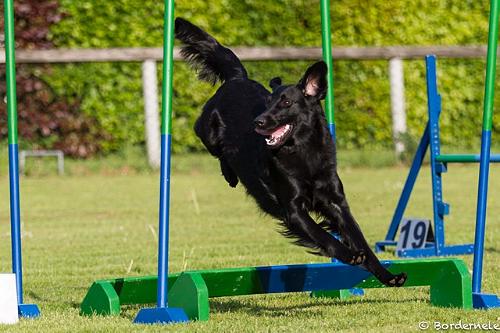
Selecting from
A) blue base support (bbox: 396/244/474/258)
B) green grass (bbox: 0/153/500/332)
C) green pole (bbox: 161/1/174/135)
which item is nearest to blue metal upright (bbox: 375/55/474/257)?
blue base support (bbox: 396/244/474/258)

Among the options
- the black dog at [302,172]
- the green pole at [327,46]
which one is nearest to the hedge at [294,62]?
the green pole at [327,46]

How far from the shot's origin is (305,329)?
13.9 feet

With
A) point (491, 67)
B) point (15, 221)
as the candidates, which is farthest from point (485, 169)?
point (15, 221)

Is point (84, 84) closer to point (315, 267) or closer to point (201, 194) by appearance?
point (201, 194)

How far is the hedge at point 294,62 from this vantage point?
1313 centimetres

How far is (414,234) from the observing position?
23.5 ft

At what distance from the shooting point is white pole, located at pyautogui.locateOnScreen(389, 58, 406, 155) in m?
13.1

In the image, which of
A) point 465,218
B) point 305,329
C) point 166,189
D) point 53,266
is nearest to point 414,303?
point 305,329

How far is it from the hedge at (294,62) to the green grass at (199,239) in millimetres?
552

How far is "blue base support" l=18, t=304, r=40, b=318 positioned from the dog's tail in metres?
1.61

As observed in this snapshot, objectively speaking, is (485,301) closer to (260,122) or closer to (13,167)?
(260,122)

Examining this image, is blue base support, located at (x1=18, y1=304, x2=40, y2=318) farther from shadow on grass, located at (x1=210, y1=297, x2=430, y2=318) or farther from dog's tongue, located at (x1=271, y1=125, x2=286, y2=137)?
dog's tongue, located at (x1=271, y1=125, x2=286, y2=137)

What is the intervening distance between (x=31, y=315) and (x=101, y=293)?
1.07 feet

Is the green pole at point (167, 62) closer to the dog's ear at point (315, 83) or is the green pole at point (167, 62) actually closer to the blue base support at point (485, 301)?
the dog's ear at point (315, 83)
